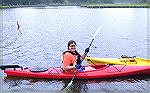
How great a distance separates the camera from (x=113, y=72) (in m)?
9.81

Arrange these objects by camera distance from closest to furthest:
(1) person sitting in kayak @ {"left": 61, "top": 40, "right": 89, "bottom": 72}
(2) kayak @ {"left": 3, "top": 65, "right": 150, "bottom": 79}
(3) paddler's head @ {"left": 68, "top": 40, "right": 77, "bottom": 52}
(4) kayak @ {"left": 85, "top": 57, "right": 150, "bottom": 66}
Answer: (3) paddler's head @ {"left": 68, "top": 40, "right": 77, "bottom": 52}
(1) person sitting in kayak @ {"left": 61, "top": 40, "right": 89, "bottom": 72}
(2) kayak @ {"left": 3, "top": 65, "right": 150, "bottom": 79}
(4) kayak @ {"left": 85, "top": 57, "right": 150, "bottom": 66}

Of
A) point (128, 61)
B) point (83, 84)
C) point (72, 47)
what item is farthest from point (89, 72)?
point (128, 61)

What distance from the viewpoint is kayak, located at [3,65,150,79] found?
31.8ft

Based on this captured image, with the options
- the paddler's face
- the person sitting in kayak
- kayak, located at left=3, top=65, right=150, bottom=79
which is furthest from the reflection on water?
the paddler's face

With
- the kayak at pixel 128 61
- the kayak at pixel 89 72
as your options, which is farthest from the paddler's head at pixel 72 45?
the kayak at pixel 128 61

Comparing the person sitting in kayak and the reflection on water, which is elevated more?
the person sitting in kayak

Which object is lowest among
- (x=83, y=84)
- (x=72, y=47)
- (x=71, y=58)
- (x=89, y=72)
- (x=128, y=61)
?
(x=83, y=84)

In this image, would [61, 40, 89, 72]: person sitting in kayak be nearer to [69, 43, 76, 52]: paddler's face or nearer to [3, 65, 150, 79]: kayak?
[69, 43, 76, 52]: paddler's face

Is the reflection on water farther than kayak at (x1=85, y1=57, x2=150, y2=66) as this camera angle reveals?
No

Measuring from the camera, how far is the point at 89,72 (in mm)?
9766

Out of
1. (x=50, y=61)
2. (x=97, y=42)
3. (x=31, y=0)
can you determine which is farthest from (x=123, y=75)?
(x=31, y=0)

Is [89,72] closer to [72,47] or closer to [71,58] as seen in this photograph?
[71,58]

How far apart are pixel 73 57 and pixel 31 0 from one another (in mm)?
83198

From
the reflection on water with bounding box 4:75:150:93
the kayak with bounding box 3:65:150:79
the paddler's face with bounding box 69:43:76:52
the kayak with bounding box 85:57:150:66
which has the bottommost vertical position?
the reflection on water with bounding box 4:75:150:93
